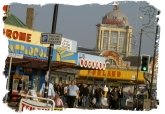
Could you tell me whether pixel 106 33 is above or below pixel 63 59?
above

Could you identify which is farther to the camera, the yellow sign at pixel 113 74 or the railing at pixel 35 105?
the yellow sign at pixel 113 74

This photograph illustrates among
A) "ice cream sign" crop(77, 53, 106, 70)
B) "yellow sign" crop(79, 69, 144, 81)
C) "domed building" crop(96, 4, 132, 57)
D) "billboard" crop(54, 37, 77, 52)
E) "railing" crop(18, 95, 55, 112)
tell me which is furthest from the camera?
"yellow sign" crop(79, 69, 144, 81)

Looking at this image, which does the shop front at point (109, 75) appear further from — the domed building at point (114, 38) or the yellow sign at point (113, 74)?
the domed building at point (114, 38)

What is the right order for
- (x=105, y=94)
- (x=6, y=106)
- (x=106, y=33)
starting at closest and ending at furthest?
(x=6, y=106)
(x=105, y=94)
(x=106, y=33)

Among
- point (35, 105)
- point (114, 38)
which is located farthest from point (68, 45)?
point (35, 105)

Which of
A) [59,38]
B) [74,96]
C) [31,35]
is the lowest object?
[74,96]

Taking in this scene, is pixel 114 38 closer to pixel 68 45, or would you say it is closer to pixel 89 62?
pixel 68 45

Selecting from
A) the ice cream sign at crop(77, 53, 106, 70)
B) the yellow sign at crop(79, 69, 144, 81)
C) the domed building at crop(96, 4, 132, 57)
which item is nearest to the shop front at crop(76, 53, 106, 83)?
the ice cream sign at crop(77, 53, 106, 70)

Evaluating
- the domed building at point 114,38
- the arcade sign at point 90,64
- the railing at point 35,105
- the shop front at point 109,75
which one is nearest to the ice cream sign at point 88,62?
the arcade sign at point 90,64

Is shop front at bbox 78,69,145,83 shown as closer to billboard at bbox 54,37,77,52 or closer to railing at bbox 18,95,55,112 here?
billboard at bbox 54,37,77,52

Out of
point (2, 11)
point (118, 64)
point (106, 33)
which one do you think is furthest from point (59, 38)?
point (118, 64)

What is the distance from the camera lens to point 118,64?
4134 centimetres

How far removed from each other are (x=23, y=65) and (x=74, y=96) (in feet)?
20.1

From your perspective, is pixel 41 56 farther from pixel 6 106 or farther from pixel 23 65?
pixel 6 106
